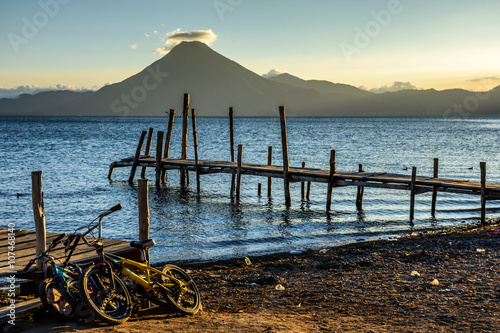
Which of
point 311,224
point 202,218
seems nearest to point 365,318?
point 311,224

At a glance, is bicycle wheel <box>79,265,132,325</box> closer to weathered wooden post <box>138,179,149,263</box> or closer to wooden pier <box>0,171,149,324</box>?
wooden pier <box>0,171,149,324</box>

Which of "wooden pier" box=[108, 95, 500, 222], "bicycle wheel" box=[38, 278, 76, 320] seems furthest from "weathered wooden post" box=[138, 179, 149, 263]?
"wooden pier" box=[108, 95, 500, 222]

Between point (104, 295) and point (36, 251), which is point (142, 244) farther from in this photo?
point (36, 251)

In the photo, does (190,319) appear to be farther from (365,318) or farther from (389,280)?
(389,280)

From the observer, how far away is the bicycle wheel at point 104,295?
628 cm

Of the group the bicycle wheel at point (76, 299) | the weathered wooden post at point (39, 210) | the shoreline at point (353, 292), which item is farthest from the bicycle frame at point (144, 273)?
the weathered wooden post at point (39, 210)

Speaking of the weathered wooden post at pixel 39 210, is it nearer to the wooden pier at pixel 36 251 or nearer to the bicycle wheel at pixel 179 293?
the wooden pier at pixel 36 251

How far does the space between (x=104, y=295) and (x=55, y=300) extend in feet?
2.13

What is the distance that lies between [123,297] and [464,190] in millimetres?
14603

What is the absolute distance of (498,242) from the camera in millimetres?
12383

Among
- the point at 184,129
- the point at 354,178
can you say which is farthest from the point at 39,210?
the point at 184,129

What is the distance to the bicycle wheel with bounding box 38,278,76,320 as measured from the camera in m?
6.46

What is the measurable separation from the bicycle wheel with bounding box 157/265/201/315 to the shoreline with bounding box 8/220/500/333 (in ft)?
0.76

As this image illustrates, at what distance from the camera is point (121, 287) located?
672 centimetres
